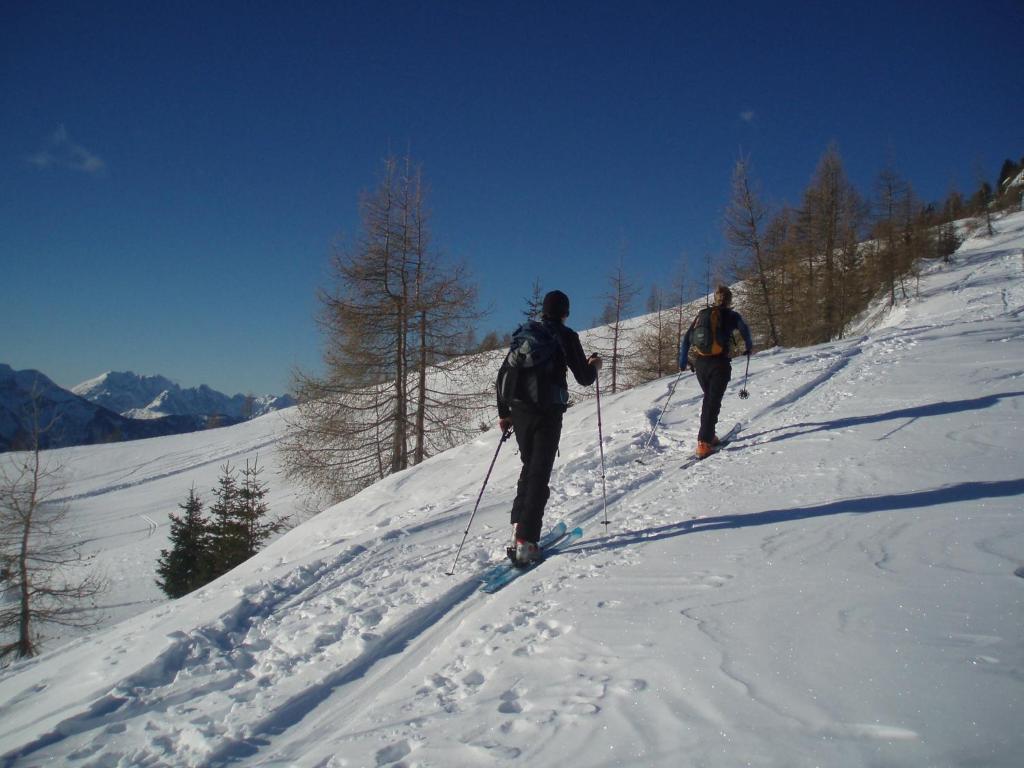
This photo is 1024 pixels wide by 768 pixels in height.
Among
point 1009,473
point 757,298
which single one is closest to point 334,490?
point 1009,473

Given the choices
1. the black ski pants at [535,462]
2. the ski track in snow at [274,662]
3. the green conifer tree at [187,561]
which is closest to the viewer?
the ski track in snow at [274,662]

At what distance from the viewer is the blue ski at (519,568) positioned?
396 cm

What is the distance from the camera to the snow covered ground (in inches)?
77.5

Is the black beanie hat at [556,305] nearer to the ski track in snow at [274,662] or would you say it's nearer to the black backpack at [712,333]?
the ski track in snow at [274,662]

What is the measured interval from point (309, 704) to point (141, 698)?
3.39 feet

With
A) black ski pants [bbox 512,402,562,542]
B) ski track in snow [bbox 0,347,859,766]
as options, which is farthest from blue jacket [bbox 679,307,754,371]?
black ski pants [bbox 512,402,562,542]

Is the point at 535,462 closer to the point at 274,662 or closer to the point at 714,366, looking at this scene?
the point at 274,662

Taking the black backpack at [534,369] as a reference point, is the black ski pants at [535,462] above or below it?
below

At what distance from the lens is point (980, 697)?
72.6 inches

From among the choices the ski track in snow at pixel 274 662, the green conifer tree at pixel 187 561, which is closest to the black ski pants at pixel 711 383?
the ski track in snow at pixel 274 662

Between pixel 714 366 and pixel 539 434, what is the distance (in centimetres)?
363

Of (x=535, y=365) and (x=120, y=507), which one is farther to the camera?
(x=120, y=507)

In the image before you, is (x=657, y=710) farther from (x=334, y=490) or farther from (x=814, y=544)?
(x=334, y=490)

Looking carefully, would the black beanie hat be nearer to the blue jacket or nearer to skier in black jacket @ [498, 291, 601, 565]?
skier in black jacket @ [498, 291, 601, 565]
